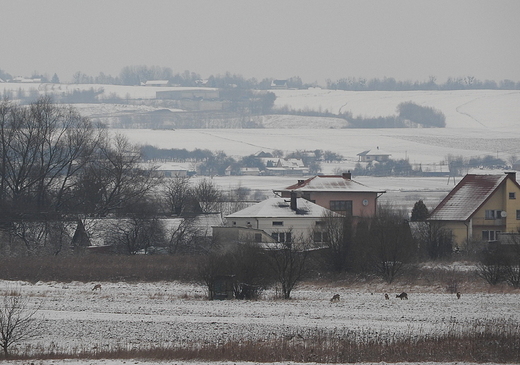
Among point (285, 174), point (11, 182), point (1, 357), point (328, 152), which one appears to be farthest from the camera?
point (328, 152)

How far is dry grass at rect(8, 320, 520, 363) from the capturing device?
1911 centimetres

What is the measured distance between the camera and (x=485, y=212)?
172ft

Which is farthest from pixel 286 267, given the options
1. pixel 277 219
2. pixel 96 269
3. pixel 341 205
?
pixel 341 205

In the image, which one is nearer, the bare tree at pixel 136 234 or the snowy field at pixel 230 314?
the snowy field at pixel 230 314

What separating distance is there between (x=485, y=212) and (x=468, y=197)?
4.75 ft

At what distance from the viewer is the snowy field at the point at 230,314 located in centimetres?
2189

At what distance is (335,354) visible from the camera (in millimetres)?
19344

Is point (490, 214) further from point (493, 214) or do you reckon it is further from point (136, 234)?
point (136, 234)

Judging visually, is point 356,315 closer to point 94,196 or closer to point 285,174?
point 94,196

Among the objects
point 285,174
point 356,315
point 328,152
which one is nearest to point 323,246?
Answer: point 356,315

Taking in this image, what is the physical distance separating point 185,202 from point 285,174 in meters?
96.8

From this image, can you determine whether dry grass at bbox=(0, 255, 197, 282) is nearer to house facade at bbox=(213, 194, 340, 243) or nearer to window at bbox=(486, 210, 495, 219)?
house facade at bbox=(213, 194, 340, 243)

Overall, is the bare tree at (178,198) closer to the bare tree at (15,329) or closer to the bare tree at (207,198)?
the bare tree at (207,198)

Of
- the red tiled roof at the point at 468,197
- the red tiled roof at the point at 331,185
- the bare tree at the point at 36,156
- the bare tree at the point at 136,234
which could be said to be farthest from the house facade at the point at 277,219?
the bare tree at the point at 36,156
